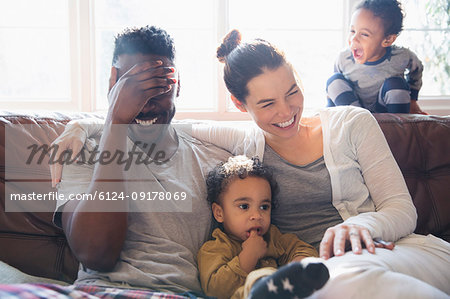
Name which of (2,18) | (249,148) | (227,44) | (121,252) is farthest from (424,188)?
(2,18)

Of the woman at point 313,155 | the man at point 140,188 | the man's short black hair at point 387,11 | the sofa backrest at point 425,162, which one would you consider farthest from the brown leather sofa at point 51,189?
the man's short black hair at point 387,11

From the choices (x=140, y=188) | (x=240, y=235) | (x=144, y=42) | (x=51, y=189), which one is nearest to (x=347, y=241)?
(x=240, y=235)

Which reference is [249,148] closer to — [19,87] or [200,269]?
[200,269]

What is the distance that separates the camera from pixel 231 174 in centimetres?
145

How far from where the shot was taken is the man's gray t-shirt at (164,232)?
1253 millimetres

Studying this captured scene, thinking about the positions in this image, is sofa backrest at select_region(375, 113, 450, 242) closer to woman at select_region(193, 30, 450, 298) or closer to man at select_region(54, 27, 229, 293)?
woman at select_region(193, 30, 450, 298)

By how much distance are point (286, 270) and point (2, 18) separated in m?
2.43

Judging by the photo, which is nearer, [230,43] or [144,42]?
[144,42]

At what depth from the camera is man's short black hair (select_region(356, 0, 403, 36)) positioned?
2.07 metres

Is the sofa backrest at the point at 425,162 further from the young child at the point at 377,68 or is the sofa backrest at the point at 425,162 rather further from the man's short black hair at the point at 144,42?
the man's short black hair at the point at 144,42

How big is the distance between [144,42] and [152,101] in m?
0.21

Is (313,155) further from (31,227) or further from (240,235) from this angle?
(31,227)

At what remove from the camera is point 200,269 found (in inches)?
52.2

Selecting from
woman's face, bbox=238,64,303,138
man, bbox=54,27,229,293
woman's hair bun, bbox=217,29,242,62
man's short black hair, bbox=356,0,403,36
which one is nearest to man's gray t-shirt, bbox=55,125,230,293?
man, bbox=54,27,229,293
